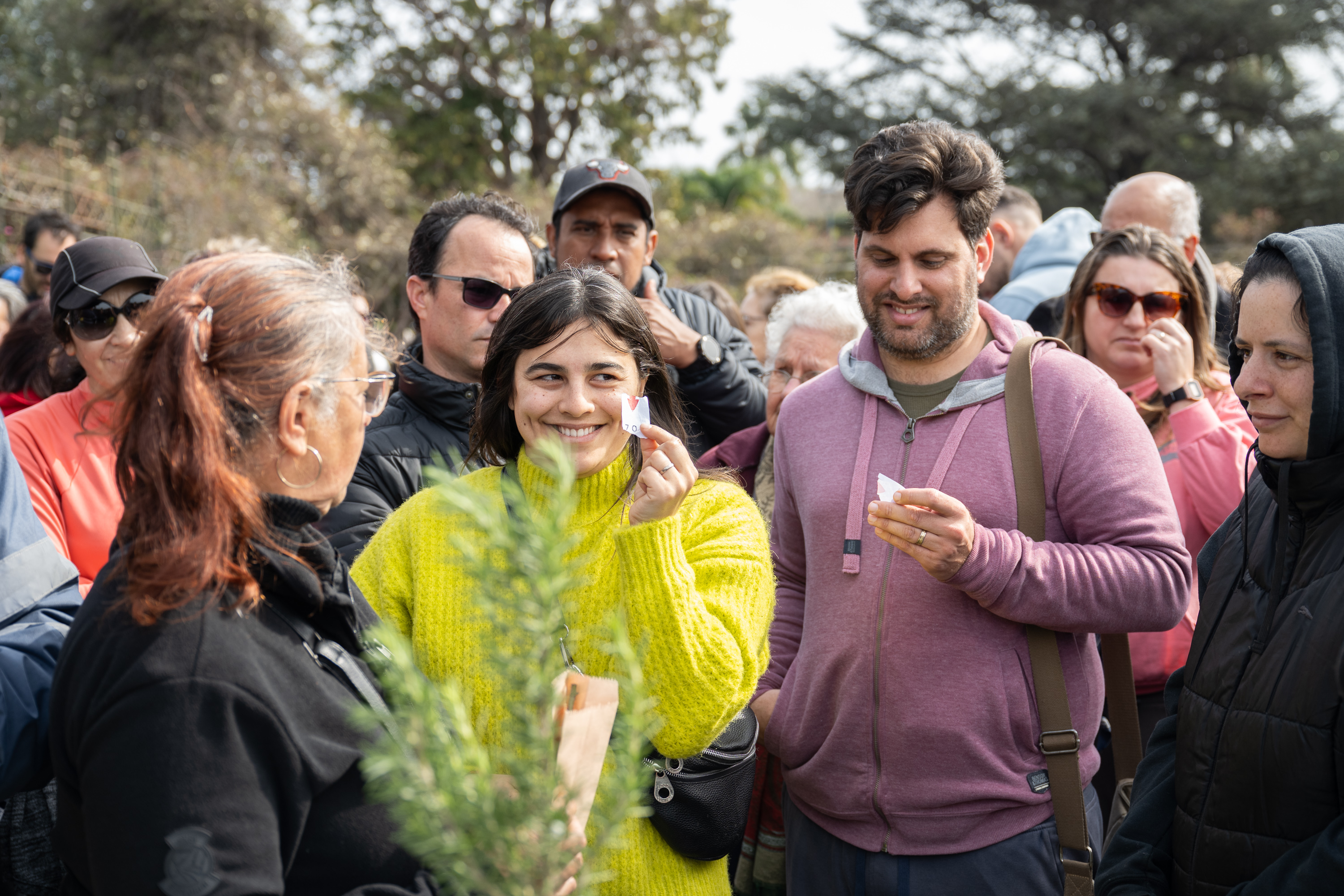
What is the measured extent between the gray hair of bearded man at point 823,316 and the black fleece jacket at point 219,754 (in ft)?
7.77

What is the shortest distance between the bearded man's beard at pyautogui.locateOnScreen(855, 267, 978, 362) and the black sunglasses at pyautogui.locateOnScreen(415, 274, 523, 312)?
1.28 meters

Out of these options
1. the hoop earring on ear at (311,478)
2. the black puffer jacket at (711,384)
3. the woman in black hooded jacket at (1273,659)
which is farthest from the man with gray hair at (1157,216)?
the hoop earring on ear at (311,478)

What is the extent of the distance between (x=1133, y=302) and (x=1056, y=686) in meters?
1.72

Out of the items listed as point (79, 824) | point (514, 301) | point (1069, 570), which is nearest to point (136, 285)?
point (514, 301)

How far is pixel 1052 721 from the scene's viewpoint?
2328 millimetres

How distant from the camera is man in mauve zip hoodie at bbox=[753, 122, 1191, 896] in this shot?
2.31 metres

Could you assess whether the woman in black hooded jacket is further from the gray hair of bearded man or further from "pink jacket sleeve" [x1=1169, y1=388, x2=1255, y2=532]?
the gray hair of bearded man

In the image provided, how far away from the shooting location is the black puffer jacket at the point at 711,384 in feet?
12.3

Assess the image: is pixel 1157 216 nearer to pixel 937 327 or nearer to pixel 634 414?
pixel 937 327

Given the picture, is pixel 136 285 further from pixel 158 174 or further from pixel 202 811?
pixel 158 174

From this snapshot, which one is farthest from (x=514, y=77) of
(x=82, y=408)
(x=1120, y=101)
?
(x=82, y=408)

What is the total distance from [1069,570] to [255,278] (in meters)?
1.79

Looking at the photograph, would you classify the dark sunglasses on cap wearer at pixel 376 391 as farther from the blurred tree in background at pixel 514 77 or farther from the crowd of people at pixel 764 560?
the blurred tree in background at pixel 514 77

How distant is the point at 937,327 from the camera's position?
2.61 meters
